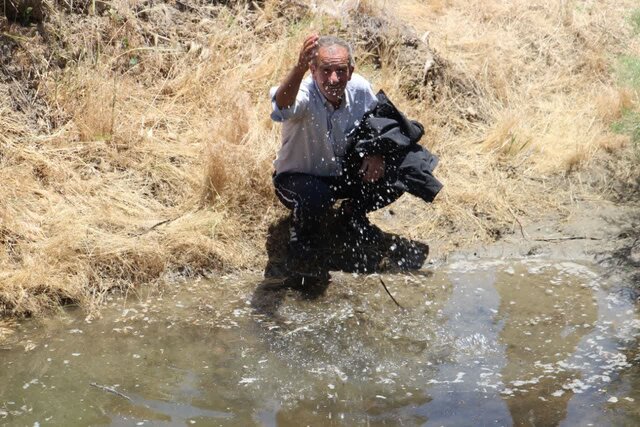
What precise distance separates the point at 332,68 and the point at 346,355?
1565 mm

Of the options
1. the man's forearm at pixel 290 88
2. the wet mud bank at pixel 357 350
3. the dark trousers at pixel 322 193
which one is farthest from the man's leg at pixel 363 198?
the man's forearm at pixel 290 88

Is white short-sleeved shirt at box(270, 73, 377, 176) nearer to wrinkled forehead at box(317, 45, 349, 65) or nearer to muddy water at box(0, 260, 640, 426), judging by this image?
wrinkled forehead at box(317, 45, 349, 65)

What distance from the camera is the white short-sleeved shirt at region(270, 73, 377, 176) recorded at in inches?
208

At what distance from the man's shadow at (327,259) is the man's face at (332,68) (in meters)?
1.04

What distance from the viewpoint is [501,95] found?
7.61 meters

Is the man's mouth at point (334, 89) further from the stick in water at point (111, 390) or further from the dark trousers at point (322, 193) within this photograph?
the stick in water at point (111, 390)

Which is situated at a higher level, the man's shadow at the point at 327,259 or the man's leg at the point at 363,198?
the man's leg at the point at 363,198

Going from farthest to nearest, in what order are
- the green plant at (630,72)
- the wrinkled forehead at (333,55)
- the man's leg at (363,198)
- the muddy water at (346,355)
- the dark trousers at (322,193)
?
the green plant at (630,72), the man's leg at (363,198), the dark trousers at (322,193), the wrinkled forehead at (333,55), the muddy water at (346,355)

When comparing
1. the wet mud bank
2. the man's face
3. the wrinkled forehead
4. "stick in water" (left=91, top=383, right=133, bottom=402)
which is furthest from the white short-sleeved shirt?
"stick in water" (left=91, top=383, right=133, bottom=402)

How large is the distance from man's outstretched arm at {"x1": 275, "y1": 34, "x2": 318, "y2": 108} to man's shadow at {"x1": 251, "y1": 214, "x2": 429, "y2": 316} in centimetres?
108

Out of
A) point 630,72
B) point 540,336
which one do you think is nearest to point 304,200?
point 540,336

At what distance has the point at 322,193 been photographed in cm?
542

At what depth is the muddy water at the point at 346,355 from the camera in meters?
4.20

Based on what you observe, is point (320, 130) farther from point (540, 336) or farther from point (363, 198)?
point (540, 336)
